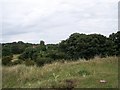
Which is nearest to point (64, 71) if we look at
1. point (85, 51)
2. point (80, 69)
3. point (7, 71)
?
point (80, 69)

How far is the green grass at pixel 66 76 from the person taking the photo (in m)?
9.60

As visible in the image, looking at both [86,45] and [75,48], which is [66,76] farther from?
[75,48]

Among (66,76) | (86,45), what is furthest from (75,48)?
(66,76)

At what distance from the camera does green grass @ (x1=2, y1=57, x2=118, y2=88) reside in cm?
960

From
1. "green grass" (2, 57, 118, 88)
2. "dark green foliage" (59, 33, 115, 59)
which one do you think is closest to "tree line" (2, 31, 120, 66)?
"dark green foliage" (59, 33, 115, 59)

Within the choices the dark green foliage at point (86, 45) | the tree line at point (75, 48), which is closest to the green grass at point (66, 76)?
the tree line at point (75, 48)

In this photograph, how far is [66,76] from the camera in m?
11.3

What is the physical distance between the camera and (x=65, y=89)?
9.39 m

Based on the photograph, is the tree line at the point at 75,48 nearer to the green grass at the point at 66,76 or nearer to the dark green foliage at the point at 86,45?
the dark green foliage at the point at 86,45

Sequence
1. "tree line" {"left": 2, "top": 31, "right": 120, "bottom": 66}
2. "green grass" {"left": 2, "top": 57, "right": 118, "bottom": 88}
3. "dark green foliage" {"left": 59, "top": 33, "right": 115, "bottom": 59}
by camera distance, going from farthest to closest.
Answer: "dark green foliage" {"left": 59, "top": 33, "right": 115, "bottom": 59}
"tree line" {"left": 2, "top": 31, "right": 120, "bottom": 66}
"green grass" {"left": 2, "top": 57, "right": 118, "bottom": 88}

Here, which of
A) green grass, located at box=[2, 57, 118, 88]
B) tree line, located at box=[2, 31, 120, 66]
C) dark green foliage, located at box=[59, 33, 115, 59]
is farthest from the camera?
dark green foliage, located at box=[59, 33, 115, 59]

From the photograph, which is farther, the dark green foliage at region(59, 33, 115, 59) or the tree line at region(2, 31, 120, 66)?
the dark green foliage at region(59, 33, 115, 59)

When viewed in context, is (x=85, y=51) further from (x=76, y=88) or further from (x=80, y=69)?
(x=76, y=88)

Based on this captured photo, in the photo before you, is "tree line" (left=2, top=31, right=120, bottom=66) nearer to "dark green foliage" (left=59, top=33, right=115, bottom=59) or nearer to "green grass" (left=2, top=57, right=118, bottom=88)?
"dark green foliage" (left=59, top=33, right=115, bottom=59)
